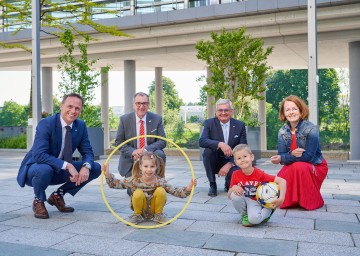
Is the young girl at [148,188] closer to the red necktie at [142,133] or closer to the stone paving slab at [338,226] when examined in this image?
the red necktie at [142,133]

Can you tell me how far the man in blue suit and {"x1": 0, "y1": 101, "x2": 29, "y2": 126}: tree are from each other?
80179 mm

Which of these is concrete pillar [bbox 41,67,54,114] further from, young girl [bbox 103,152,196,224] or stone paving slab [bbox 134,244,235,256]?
stone paving slab [bbox 134,244,235,256]

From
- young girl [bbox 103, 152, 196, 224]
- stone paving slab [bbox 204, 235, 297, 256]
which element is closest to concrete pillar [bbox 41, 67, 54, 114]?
young girl [bbox 103, 152, 196, 224]

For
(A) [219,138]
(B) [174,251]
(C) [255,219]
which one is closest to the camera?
(B) [174,251]

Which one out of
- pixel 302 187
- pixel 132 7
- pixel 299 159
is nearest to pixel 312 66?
pixel 299 159

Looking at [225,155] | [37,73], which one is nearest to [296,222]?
[225,155]

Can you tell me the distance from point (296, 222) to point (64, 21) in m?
14.7

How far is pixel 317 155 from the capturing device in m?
6.22

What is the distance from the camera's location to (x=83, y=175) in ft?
17.6

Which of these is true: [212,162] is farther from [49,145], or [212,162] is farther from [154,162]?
[49,145]

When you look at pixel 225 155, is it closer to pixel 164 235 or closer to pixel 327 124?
pixel 164 235

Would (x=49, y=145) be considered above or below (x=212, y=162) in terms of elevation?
above

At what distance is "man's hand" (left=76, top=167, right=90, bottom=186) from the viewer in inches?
211

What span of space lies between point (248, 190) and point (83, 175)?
198 cm
